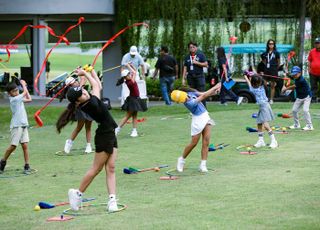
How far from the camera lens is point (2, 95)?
31109mm

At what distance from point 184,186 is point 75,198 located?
2167mm

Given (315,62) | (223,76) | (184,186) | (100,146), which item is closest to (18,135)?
(184,186)

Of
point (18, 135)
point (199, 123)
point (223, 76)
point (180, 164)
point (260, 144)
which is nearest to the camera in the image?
point (199, 123)

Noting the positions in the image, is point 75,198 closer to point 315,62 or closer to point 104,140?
point 104,140

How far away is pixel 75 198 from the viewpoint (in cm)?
1020

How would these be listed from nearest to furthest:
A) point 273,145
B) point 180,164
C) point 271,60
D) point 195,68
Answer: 1. point 180,164
2. point 273,145
3. point 195,68
4. point 271,60

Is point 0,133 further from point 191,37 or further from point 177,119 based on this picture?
point 191,37

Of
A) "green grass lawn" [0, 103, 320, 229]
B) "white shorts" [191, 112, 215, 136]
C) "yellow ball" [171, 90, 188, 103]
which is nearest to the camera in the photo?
"green grass lawn" [0, 103, 320, 229]

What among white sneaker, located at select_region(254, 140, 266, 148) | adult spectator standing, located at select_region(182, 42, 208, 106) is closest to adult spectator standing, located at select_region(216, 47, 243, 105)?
adult spectator standing, located at select_region(182, 42, 208, 106)

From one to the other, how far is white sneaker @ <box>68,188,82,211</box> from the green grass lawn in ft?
1.01

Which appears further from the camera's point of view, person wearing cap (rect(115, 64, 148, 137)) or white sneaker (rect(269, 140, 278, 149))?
person wearing cap (rect(115, 64, 148, 137))

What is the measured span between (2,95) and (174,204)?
852 inches

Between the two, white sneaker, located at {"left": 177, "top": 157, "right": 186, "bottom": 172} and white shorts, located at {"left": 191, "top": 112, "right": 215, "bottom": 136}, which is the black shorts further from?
white sneaker, located at {"left": 177, "top": 157, "right": 186, "bottom": 172}

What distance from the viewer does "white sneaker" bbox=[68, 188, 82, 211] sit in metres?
10.2
